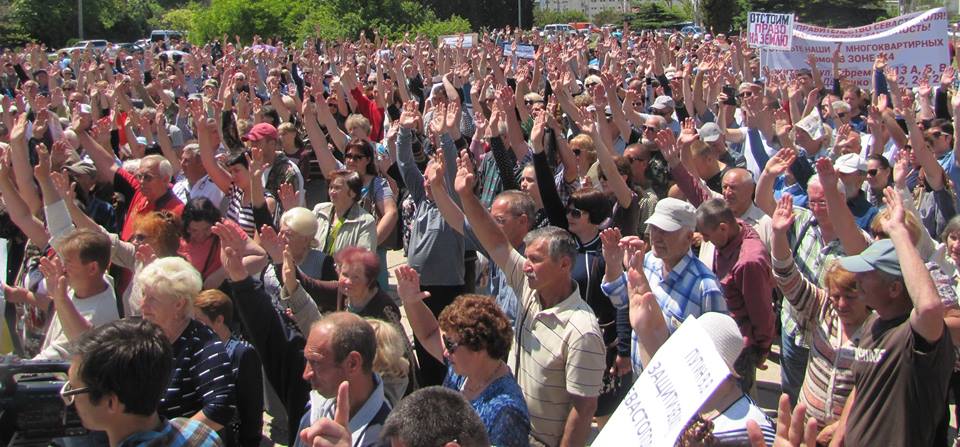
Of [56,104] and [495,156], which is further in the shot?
[56,104]

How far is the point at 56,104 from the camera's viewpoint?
11875 mm

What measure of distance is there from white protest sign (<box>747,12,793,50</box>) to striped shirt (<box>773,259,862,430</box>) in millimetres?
8302

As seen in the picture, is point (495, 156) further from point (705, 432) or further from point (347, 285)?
point (705, 432)

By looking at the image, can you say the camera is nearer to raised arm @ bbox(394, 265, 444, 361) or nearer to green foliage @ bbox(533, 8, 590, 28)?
raised arm @ bbox(394, 265, 444, 361)

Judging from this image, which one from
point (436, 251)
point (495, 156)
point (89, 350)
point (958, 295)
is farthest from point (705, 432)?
point (495, 156)

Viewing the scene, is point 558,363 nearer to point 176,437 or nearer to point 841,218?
point 176,437

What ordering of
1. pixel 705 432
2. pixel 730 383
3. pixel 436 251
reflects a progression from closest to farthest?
1. pixel 705 432
2. pixel 730 383
3. pixel 436 251

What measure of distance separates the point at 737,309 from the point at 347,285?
1931 millimetres

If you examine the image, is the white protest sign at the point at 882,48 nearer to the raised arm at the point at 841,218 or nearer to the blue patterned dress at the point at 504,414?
the raised arm at the point at 841,218

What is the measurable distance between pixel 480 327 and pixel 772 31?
9791 millimetres

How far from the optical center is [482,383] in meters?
3.61

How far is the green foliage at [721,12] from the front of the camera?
53031 millimetres

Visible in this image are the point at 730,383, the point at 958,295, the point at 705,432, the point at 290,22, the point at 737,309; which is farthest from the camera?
the point at 290,22

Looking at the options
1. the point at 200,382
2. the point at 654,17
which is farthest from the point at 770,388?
the point at 654,17
